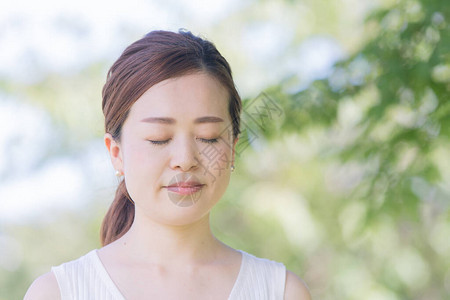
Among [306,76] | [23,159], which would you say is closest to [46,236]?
[23,159]

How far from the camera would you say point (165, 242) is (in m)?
1.54

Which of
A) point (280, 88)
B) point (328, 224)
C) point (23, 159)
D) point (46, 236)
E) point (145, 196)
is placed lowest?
point (46, 236)

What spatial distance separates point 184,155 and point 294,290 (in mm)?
508

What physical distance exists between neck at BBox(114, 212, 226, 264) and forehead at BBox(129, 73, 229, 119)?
0.29 m

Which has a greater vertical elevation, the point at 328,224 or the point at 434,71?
the point at 434,71

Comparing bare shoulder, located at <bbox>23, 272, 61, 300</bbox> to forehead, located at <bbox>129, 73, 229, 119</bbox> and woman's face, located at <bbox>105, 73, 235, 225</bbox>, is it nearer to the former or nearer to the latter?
woman's face, located at <bbox>105, 73, 235, 225</bbox>

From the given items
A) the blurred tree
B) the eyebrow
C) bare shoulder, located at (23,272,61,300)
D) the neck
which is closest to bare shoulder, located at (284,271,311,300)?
the neck

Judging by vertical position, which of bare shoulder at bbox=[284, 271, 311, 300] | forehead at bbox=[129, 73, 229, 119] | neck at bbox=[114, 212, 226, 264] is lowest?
bare shoulder at bbox=[284, 271, 311, 300]

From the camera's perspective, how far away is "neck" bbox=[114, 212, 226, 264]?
1.54m

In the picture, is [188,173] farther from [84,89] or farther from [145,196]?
[84,89]

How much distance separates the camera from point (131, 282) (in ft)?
5.00

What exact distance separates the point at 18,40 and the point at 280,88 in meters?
2.93

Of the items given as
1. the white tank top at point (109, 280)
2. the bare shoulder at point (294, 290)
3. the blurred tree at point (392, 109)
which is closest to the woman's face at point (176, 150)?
the white tank top at point (109, 280)

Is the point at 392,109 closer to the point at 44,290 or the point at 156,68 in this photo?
the point at 156,68
